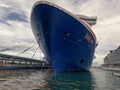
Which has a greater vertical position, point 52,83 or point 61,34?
point 61,34

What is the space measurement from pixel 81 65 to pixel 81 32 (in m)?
6.69

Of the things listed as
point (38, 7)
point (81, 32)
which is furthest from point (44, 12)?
point (81, 32)

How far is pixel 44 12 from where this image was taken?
84.0 ft

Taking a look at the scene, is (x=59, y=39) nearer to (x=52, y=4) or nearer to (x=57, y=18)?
(x=57, y=18)

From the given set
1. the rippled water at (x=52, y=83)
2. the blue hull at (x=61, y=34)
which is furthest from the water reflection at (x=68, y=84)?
the blue hull at (x=61, y=34)

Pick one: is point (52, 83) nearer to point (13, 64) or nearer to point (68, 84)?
point (68, 84)

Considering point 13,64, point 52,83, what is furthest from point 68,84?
point 13,64

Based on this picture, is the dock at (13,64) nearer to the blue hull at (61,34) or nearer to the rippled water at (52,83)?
the blue hull at (61,34)

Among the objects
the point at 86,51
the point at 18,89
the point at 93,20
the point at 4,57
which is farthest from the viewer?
the point at 4,57

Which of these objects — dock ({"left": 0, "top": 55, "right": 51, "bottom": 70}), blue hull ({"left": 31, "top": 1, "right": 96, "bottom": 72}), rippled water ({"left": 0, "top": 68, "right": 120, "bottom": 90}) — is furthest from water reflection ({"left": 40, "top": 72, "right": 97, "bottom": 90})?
dock ({"left": 0, "top": 55, "right": 51, "bottom": 70})

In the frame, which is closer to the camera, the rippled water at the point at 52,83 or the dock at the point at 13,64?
the rippled water at the point at 52,83

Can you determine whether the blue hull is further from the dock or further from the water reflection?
the dock

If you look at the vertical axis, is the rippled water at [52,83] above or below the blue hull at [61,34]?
below

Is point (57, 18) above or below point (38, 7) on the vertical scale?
below
